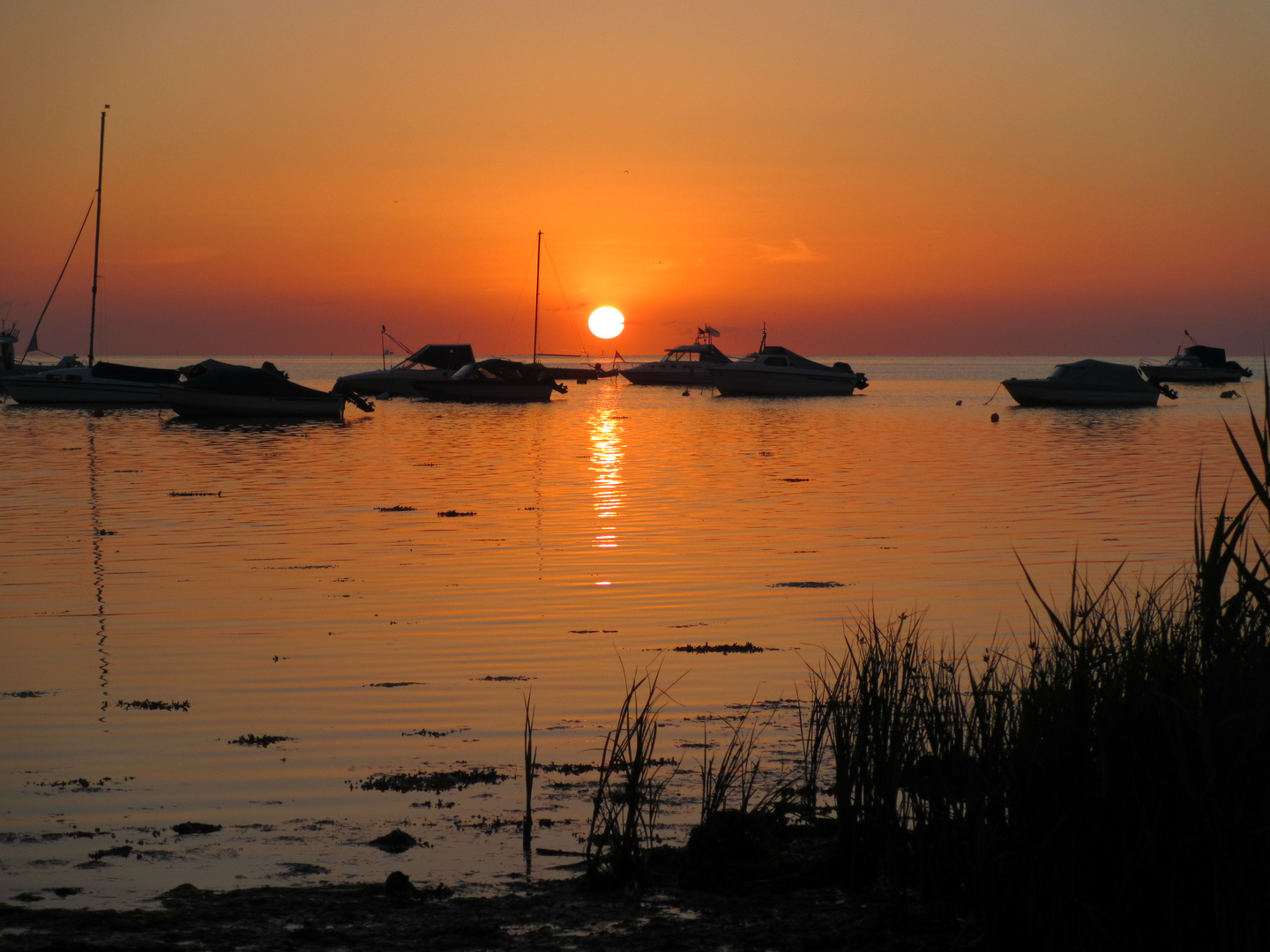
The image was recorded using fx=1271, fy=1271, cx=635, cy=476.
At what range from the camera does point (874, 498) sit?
26.1m

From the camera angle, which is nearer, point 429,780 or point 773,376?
point 429,780

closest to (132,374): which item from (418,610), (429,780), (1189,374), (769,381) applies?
(769,381)

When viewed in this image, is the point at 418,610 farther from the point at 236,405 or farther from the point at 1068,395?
the point at 1068,395

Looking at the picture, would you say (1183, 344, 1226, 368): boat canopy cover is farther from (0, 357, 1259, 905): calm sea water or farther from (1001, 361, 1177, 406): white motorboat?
(0, 357, 1259, 905): calm sea water

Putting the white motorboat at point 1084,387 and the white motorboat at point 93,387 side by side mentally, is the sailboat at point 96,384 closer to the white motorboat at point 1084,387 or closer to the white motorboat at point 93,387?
the white motorboat at point 93,387

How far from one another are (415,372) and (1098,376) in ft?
132

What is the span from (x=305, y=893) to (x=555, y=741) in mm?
2938

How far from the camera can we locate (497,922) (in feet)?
17.8

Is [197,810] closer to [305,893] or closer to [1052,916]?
[305,893]

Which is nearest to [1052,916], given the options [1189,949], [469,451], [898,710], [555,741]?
[1189,949]

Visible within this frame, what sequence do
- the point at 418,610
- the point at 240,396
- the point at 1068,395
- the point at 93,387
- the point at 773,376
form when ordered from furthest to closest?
the point at 773,376 → the point at 1068,395 → the point at 93,387 → the point at 240,396 → the point at 418,610

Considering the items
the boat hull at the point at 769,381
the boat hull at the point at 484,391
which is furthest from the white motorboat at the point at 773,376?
the boat hull at the point at 484,391

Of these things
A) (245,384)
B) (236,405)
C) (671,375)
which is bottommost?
(236,405)

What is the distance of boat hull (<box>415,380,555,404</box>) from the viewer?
244 feet
